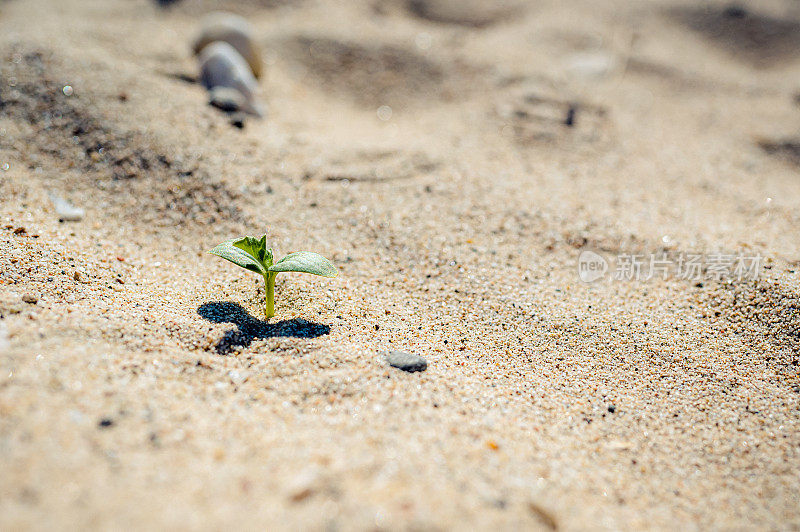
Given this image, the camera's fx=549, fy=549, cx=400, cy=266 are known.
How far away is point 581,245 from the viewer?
2514 millimetres

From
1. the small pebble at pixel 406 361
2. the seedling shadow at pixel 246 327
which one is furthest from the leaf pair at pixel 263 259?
the small pebble at pixel 406 361

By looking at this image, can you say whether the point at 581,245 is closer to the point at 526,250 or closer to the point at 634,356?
the point at 526,250

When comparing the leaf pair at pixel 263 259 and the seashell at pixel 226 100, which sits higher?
the seashell at pixel 226 100

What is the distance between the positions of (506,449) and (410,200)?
143cm

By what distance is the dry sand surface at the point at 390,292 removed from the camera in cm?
129

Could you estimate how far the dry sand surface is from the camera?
4.23 feet

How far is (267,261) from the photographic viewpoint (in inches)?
73.0

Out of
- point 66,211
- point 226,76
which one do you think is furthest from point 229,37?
point 66,211

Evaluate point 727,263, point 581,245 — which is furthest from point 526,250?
point 727,263

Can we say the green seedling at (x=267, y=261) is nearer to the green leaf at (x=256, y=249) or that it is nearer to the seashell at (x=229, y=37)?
the green leaf at (x=256, y=249)

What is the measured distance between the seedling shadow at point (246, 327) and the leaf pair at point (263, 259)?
0.19 metres

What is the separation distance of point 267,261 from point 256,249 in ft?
0.18

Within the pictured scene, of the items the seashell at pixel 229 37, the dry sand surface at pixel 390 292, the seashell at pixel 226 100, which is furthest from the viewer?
the seashell at pixel 229 37

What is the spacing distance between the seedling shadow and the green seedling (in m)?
0.07
